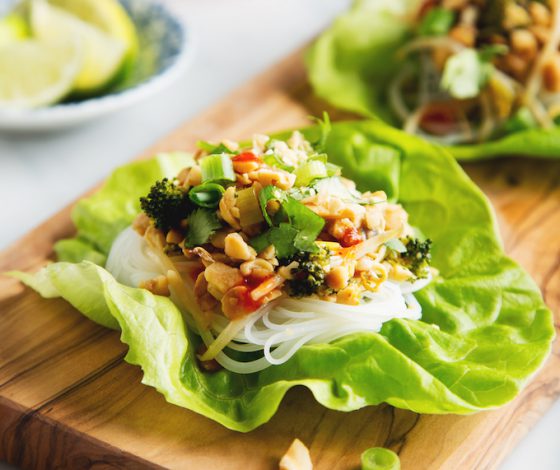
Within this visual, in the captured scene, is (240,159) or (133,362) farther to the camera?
(240,159)

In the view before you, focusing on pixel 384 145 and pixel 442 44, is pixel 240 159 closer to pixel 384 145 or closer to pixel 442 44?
pixel 384 145

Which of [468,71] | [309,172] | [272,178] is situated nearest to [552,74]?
[468,71]

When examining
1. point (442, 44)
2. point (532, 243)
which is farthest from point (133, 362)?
point (442, 44)

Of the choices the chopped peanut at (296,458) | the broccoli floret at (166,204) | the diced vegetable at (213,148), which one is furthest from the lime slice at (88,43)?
the chopped peanut at (296,458)

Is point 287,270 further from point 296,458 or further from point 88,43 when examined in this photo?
point 88,43

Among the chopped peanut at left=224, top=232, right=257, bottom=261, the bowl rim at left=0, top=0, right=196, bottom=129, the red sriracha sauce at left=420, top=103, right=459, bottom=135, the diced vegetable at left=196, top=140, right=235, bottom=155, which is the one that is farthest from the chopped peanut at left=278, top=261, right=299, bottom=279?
the red sriracha sauce at left=420, top=103, right=459, bottom=135
